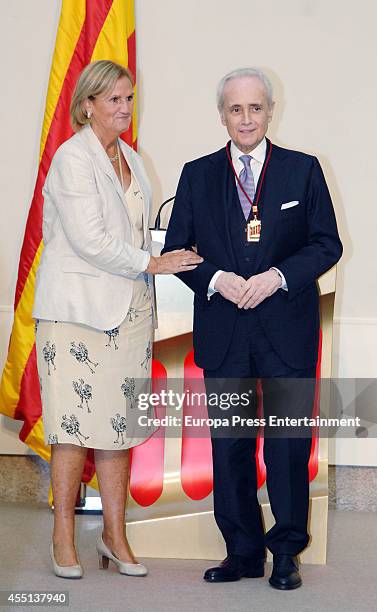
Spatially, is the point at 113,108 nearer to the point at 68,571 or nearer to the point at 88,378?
the point at 88,378

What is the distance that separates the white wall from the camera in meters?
4.41

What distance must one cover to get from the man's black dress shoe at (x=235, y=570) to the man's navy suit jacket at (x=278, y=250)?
678 millimetres

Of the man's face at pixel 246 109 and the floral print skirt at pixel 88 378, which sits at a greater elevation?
the man's face at pixel 246 109

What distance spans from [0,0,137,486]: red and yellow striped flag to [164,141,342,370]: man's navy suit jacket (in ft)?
3.63

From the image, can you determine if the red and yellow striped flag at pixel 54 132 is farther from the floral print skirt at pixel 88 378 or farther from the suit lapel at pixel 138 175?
the floral print skirt at pixel 88 378

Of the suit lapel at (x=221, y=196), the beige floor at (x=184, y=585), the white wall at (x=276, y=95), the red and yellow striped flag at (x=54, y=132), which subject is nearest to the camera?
the beige floor at (x=184, y=585)

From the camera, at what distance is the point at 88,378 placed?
322cm

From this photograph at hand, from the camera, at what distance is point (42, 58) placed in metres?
4.50

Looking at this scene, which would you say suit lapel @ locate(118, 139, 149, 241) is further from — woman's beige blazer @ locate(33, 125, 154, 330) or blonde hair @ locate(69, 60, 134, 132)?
blonde hair @ locate(69, 60, 134, 132)

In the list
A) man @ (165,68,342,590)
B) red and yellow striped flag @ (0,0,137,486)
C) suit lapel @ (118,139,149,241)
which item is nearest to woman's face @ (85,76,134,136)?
suit lapel @ (118,139,149,241)

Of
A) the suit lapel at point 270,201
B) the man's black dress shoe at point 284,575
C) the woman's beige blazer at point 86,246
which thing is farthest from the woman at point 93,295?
the man's black dress shoe at point 284,575

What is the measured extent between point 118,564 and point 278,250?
1227 mm

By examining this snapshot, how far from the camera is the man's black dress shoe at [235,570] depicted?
10.7 ft

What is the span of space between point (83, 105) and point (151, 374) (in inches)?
38.8
